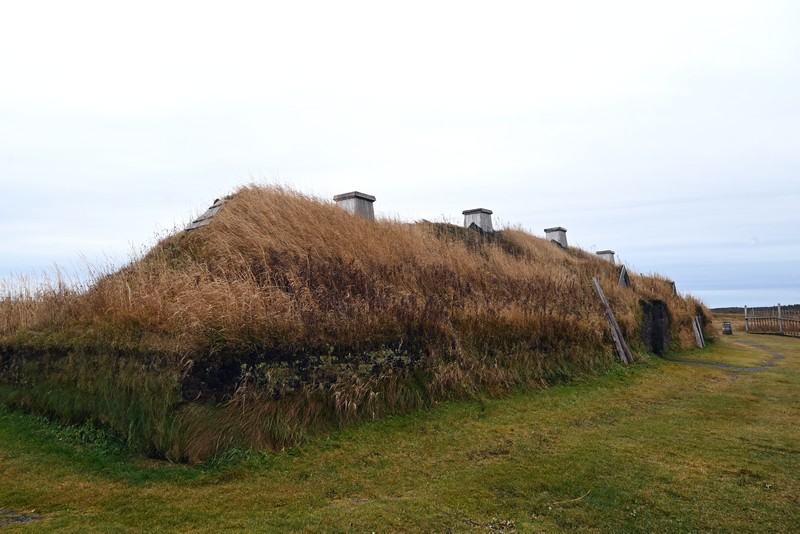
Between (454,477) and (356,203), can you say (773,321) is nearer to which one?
(356,203)

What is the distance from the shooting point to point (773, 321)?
29.3 metres

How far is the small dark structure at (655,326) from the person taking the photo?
14.1m

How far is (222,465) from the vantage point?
5.32 m

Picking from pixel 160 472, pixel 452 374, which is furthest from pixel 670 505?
pixel 160 472

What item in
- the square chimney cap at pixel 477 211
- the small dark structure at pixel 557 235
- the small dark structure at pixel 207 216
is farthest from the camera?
the small dark structure at pixel 557 235

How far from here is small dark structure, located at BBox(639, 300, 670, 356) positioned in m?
14.1

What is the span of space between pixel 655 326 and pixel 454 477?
11.6 m

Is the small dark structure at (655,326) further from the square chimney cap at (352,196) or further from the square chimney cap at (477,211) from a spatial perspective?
the square chimney cap at (352,196)

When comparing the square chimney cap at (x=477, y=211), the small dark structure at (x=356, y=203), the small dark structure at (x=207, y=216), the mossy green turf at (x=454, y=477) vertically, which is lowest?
the mossy green turf at (x=454, y=477)

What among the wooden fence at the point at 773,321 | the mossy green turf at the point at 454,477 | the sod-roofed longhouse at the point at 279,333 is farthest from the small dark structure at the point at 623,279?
the wooden fence at the point at 773,321

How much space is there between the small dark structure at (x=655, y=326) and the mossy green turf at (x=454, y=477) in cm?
629

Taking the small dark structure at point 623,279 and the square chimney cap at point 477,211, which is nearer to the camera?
the small dark structure at point 623,279

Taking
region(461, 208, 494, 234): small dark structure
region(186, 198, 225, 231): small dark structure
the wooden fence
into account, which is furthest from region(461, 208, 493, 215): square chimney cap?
the wooden fence

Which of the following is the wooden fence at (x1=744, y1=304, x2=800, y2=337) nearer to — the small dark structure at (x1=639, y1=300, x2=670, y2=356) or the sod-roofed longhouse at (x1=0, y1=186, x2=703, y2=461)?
the small dark structure at (x1=639, y1=300, x2=670, y2=356)
